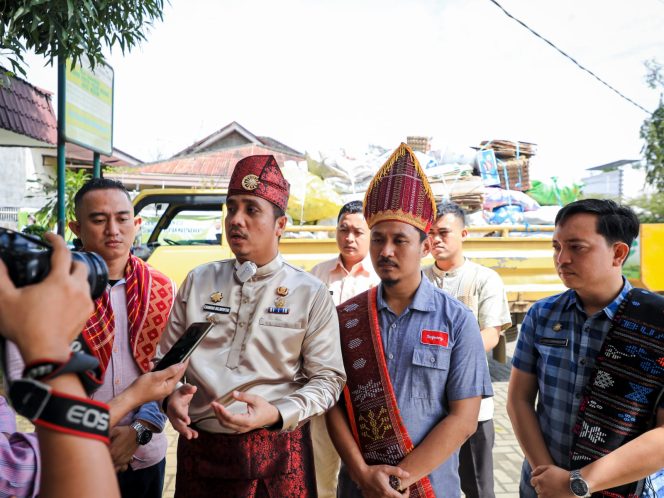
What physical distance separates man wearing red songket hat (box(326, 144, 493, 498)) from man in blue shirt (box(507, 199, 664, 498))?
22 centimetres

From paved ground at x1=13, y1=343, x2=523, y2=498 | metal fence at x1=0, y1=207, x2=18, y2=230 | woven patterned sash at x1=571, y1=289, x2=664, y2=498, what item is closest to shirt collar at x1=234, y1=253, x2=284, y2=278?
woven patterned sash at x1=571, y1=289, x2=664, y2=498

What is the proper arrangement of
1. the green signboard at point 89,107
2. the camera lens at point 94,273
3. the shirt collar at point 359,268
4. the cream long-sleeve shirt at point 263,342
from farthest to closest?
1. the green signboard at point 89,107
2. the shirt collar at point 359,268
3. the cream long-sleeve shirt at point 263,342
4. the camera lens at point 94,273

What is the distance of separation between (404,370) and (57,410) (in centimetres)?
129

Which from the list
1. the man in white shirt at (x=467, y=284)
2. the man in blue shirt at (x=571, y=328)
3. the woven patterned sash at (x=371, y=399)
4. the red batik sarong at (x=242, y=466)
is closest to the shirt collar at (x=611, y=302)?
the man in blue shirt at (x=571, y=328)

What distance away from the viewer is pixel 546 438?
6.03 ft

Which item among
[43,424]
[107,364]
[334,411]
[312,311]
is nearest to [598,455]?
[334,411]

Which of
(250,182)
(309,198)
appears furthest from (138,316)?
(309,198)

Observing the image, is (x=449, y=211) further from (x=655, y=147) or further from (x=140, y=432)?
(x=655, y=147)

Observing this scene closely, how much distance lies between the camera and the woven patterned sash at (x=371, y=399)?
1.77 m

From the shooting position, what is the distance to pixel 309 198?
17.9 ft

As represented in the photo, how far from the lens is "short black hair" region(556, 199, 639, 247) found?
1.77 metres

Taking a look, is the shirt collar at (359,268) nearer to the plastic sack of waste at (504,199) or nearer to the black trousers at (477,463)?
the black trousers at (477,463)

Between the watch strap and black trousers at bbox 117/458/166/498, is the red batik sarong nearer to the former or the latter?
black trousers at bbox 117/458/166/498

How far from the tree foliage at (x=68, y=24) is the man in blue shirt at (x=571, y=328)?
132 inches
